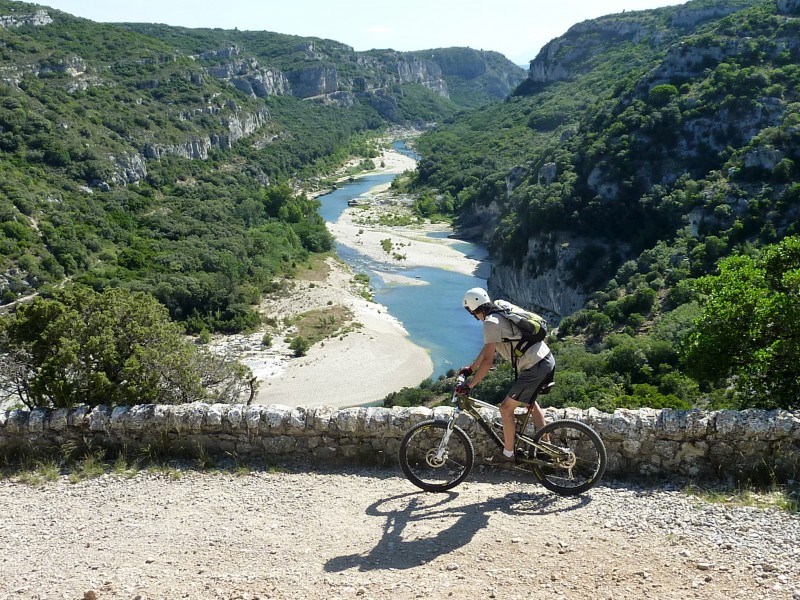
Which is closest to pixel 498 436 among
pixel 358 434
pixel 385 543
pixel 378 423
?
pixel 378 423

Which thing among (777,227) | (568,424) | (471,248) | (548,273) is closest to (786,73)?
(777,227)

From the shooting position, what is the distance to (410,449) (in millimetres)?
7871

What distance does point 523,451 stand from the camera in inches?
285

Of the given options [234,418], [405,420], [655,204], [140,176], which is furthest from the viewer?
[140,176]

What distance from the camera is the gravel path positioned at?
18.5 ft

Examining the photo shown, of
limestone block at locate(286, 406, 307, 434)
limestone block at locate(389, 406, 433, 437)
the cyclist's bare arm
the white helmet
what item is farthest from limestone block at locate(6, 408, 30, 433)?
the white helmet

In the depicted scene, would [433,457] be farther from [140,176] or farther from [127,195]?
[140,176]

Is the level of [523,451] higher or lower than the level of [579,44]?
lower

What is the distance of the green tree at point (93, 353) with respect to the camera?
10.4 meters

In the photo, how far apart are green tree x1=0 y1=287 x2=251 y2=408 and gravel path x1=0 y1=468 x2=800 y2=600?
268 centimetres

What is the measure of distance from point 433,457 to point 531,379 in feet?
4.91

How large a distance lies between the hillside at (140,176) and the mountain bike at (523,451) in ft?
140

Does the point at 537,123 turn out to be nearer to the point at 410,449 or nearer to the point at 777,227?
the point at 777,227

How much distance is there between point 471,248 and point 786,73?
38775mm
